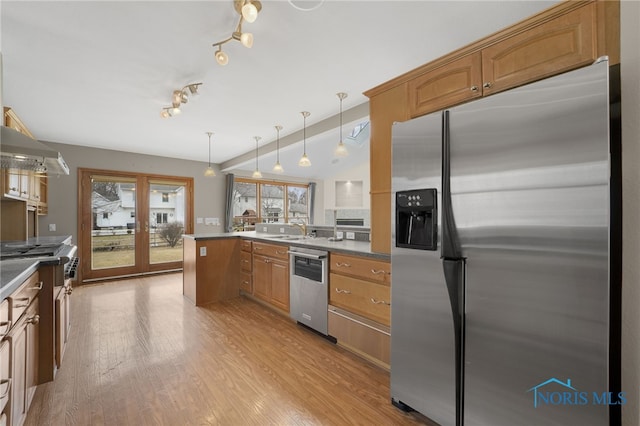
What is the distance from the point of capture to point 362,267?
7.61 ft

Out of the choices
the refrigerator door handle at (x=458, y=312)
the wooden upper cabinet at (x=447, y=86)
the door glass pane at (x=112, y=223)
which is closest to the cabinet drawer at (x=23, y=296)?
the refrigerator door handle at (x=458, y=312)

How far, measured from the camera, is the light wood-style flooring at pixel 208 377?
1702 mm

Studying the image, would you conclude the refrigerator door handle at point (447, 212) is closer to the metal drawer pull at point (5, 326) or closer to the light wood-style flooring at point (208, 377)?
the light wood-style flooring at point (208, 377)

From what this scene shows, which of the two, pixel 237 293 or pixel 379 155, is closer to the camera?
pixel 379 155

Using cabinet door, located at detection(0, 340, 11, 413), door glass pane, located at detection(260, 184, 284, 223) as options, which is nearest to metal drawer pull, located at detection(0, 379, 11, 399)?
cabinet door, located at detection(0, 340, 11, 413)

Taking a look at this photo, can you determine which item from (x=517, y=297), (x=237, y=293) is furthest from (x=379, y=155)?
(x=237, y=293)

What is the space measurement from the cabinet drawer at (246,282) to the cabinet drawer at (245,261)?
2.8 inches

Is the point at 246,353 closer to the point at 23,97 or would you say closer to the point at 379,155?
the point at 379,155

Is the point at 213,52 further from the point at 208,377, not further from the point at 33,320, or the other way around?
the point at 208,377

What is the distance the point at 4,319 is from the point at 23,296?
0.39m

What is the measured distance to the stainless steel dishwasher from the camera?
2699 mm

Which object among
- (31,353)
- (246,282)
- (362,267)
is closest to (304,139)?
(246,282)

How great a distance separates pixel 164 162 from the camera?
586cm

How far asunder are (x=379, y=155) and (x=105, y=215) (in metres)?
5.54
